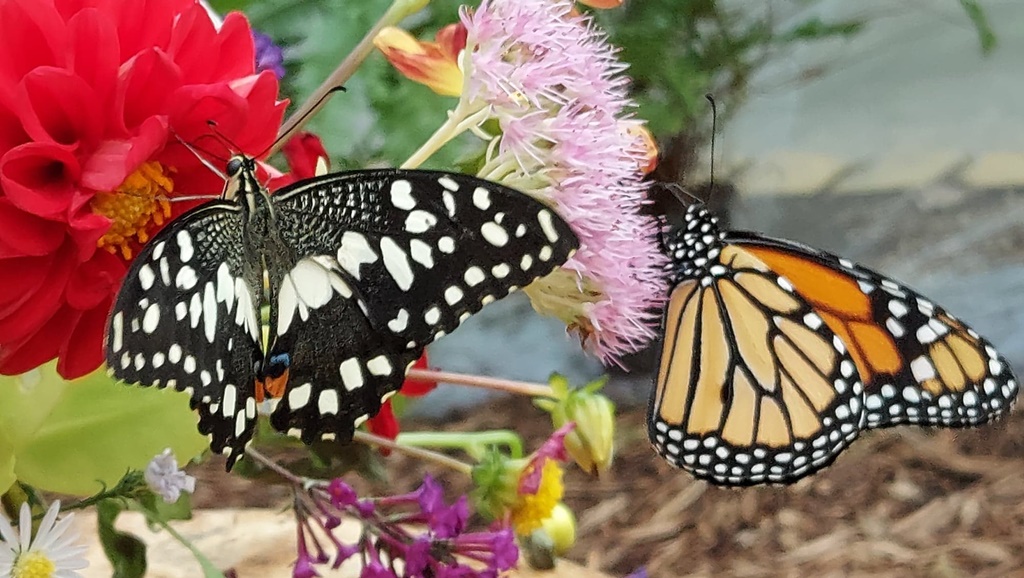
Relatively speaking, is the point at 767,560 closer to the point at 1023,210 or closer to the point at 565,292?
the point at 1023,210

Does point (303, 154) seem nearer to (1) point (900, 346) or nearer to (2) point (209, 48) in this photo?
(2) point (209, 48)

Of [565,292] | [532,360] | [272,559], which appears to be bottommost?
[532,360]

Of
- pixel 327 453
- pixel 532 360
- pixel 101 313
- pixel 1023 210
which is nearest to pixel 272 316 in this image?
pixel 101 313

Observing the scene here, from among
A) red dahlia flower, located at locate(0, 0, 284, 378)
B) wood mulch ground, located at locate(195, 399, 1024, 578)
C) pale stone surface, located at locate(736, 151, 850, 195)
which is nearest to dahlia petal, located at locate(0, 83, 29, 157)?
red dahlia flower, located at locate(0, 0, 284, 378)

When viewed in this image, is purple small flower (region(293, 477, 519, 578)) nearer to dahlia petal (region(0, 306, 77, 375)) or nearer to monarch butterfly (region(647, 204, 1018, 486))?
dahlia petal (region(0, 306, 77, 375))

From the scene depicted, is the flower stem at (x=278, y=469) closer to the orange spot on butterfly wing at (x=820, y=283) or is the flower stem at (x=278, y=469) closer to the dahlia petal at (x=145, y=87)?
the dahlia petal at (x=145, y=87)

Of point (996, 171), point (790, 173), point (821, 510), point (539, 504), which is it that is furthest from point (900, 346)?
point (996, 171)
